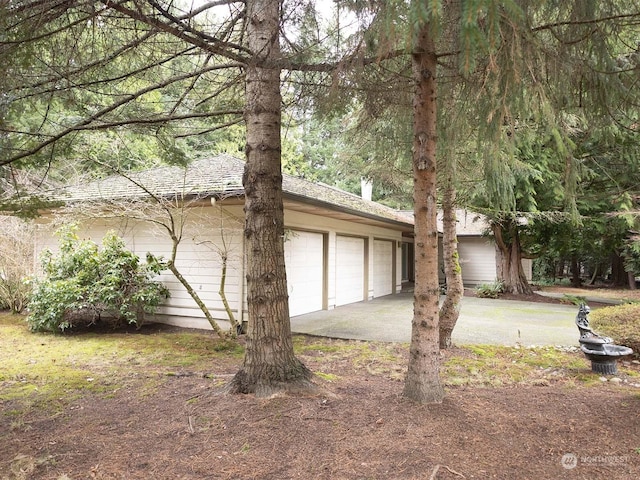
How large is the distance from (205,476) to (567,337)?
24.0 ft

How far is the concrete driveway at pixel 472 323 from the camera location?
762 centimetres

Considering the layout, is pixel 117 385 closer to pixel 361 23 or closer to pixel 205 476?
pixel 205 476

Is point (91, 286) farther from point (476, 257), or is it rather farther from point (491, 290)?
point (476, 257)

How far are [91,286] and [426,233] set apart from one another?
22.8 feet

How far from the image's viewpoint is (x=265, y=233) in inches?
158

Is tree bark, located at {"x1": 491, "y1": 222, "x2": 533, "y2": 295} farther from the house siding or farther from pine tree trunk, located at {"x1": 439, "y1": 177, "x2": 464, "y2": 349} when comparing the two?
pine tree trunk, located at {"x1": 439, "y1": 177, "x2": 464, "y2": 349}

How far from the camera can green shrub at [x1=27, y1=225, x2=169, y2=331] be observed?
7766 millimetres

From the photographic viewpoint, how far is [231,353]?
6590 millimetres

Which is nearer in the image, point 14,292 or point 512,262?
point 14,292

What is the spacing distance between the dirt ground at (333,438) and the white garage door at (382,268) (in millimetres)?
10172

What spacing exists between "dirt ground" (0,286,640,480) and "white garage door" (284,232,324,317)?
17.1ft

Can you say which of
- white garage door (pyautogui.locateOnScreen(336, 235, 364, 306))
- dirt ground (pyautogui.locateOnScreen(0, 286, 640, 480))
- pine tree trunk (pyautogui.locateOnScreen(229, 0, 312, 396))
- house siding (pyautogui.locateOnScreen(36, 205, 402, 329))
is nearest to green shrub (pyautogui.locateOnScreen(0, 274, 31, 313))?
house siding (pyautogui.locateOnScreen(36, 205, 402, 329))

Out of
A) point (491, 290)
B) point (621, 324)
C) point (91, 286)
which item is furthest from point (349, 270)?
point (621, 324)

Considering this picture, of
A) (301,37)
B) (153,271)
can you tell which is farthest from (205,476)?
(153,271)
